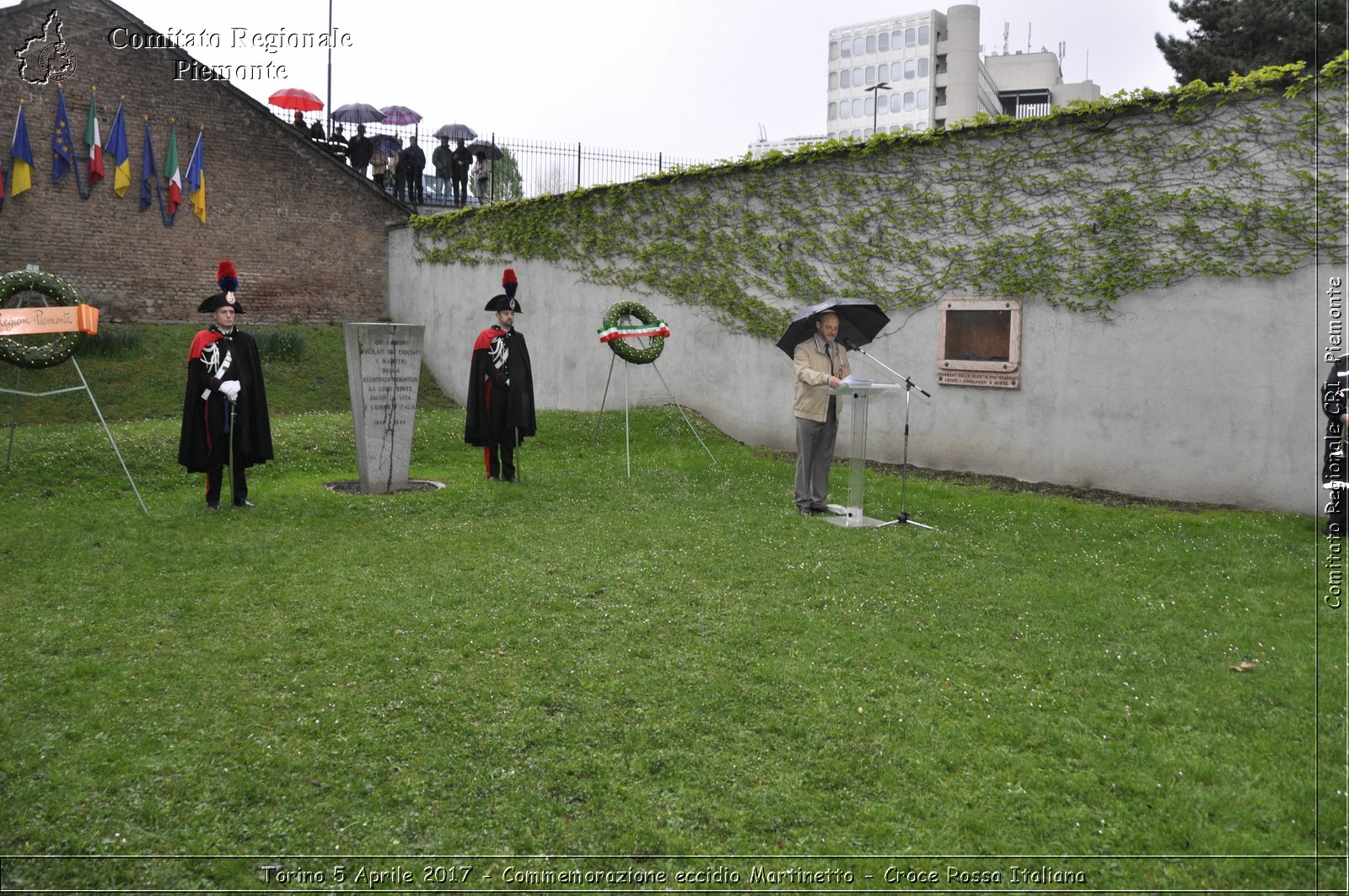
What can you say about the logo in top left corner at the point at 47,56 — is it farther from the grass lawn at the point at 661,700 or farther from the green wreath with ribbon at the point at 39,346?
the grass lawn at the point at 661,700

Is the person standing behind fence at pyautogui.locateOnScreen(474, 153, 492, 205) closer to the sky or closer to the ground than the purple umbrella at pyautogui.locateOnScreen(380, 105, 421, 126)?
closer to the ground

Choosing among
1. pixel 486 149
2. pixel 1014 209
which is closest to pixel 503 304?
pixel 1014 209

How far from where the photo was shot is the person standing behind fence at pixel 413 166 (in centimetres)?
2342

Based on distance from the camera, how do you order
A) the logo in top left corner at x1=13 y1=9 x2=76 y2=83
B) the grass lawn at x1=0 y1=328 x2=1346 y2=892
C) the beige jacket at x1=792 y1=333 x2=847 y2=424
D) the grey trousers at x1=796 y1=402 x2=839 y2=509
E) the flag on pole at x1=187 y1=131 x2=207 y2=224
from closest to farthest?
the grass lawn at x1=0 y1=328 x2=1346 y2=892 < the beige jacket at x1=792 y1=333 x2=847 y2=424 < the grey trousers at x1=796 y1=402 x2=839 y2=509 < the logo in top left corner at x1=13 y1=9 x2=76 y2=83 < the flag on pole at x1=187 y1=131 x2=207 y2=224

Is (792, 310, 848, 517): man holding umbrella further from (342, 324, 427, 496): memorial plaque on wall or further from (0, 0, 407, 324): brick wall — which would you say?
(0, 0, 407, 324): brick wall

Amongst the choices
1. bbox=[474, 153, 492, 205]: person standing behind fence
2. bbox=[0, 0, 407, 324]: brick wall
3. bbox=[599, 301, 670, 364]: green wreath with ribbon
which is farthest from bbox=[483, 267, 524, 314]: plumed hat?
bbox=[474, 153, 492, 205]: person standing behind fence

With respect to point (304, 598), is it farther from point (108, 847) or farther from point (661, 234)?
point (661, 234)

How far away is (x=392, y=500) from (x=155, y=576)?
302 centimetres

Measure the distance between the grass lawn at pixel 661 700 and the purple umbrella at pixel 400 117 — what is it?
1724 cm

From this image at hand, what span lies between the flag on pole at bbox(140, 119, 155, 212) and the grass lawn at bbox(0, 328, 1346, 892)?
455 inches

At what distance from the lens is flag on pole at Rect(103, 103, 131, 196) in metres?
18.5

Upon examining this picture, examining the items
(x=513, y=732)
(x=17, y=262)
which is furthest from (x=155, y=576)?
(x=17, y=262)

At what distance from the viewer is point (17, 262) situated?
697 inches

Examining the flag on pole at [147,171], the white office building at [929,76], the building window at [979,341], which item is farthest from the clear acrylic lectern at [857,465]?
the white office building at [929,76]
